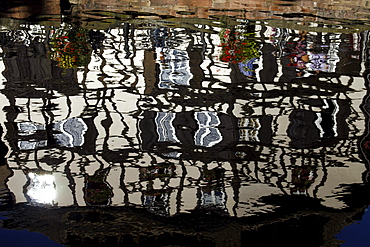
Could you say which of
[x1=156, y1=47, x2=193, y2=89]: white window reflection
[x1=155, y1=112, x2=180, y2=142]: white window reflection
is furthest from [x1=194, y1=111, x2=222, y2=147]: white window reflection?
[x1=156, y1=47, x2=193, y2=89]: white window reflection

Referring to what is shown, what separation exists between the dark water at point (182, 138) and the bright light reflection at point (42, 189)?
0.05 ft

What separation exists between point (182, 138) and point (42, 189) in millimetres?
1330

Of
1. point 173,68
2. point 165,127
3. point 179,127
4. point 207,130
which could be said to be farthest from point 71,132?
point 173,68

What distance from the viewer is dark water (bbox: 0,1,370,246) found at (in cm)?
275

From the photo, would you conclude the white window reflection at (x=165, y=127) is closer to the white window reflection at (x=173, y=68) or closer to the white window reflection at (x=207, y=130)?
the white window reflection at (x=207, y=130)

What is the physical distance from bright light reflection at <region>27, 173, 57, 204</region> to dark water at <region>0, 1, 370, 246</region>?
0.05 feet

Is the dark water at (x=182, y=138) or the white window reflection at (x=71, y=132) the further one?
the white window reflection at (x=71, y=132)

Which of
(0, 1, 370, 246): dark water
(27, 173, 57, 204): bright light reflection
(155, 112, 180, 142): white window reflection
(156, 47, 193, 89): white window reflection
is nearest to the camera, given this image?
(0, 1, 370, 246): dark water

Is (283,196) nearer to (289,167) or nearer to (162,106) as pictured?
(289,167)

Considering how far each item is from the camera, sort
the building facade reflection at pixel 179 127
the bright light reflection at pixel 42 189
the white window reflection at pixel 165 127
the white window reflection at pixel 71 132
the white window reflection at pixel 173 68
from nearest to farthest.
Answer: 1. the bright light reflection at pixel 42 189
2. the building facade reflection at pixel 179 127
3. the white window reflection at pixel 71 132
4. the white window reflection at pixel 165 127
5. the white window reflection at pixel 173 68

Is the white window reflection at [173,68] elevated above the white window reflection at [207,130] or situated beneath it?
elevated above

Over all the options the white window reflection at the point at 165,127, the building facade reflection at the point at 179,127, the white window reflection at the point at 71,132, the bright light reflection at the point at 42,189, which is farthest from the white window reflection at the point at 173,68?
the bright light reflection at the point at 42,189

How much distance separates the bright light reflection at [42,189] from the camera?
9.77 ft

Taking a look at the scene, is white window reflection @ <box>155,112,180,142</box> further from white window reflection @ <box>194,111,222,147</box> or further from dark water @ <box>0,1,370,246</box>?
white window reflection @ <box>194,111,222,147</box>
